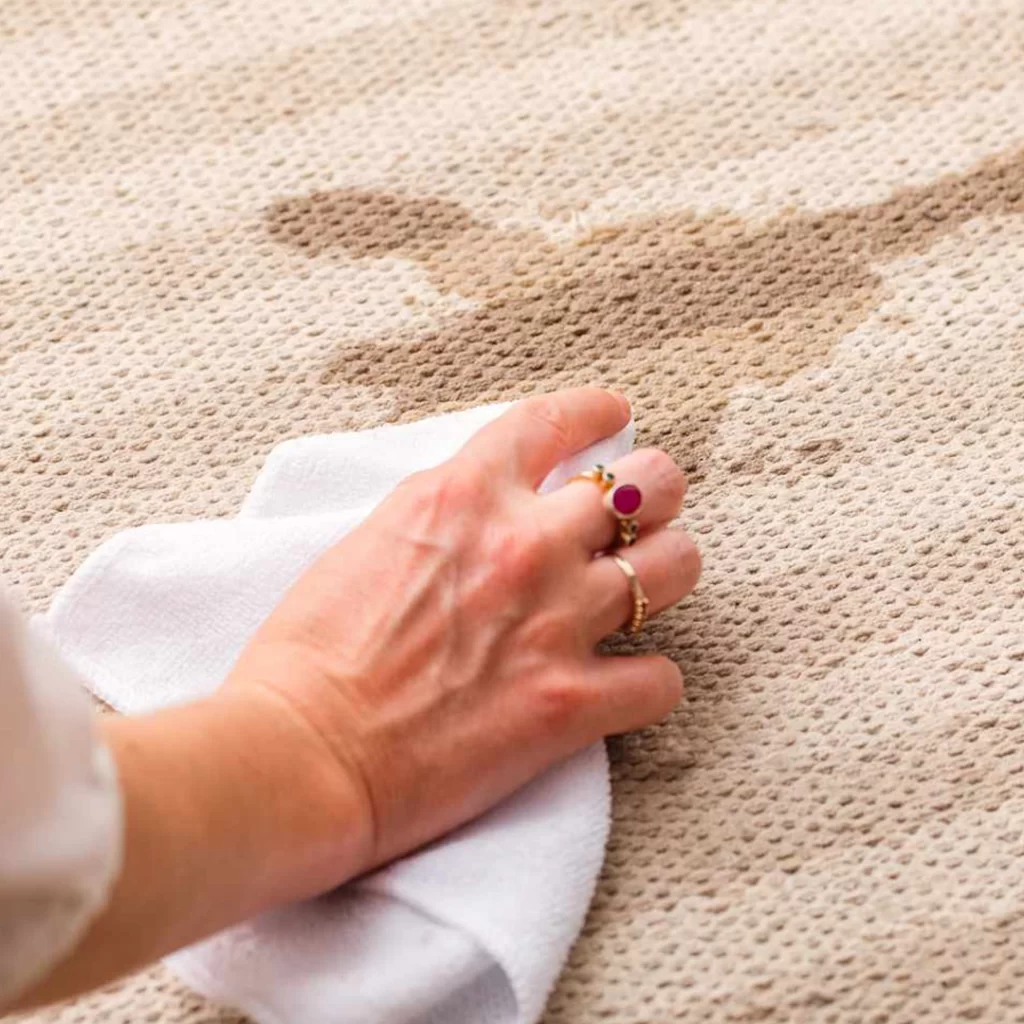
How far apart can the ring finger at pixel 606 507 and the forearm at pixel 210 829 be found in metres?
0.15

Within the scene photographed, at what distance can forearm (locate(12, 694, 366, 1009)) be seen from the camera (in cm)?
48

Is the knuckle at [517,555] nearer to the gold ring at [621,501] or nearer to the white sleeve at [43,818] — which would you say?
the gold ring at [621,501]

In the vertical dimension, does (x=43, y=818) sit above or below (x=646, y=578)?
above

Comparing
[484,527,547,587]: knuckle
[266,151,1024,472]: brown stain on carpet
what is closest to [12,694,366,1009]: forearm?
[484,527,547,587]: knuckle

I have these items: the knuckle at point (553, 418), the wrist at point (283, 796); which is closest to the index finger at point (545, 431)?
→ the knuckle at point (553, 418)

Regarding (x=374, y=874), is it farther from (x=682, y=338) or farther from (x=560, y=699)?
(x=682, y=338)

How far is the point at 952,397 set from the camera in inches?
29.0

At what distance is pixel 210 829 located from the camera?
50 centimetres

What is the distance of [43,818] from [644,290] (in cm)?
46

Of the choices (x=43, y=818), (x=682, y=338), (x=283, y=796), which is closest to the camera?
(x=43, y=818)

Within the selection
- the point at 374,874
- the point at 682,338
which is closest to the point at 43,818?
the point at 374,874

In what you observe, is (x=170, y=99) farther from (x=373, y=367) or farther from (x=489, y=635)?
(x=489, y=635)

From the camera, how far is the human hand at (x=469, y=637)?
571mm

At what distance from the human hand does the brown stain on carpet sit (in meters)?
0.10
